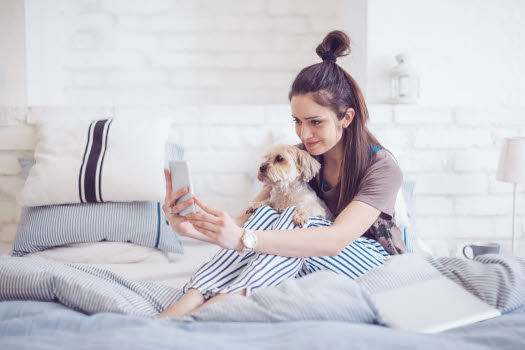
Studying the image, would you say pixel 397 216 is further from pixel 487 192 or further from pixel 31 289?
pixel 31 289

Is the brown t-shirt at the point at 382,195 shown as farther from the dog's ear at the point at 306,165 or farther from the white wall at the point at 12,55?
the white wall at the point at 12,55

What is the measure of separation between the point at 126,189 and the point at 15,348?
96 cm

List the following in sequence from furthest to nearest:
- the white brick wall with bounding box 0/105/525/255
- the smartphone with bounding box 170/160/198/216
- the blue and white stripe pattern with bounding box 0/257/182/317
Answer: the white brick wall with bounding box 0/105/525/255
the smartphone with bounding box 170/160/198/216
the blue and white stripe pattern with bounding box 0/257/182/317

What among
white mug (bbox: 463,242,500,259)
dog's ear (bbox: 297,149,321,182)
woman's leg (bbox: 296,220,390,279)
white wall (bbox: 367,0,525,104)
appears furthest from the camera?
white wall (bbox: 367,0,525,104)

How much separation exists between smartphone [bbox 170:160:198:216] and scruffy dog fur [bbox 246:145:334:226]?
15.2 inches

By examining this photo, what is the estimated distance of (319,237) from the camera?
3.78 ft

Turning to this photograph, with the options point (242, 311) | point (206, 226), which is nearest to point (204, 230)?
point (206, 226)

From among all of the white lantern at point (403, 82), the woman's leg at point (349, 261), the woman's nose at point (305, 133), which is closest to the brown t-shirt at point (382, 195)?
the woman's leg at point (349, 261)

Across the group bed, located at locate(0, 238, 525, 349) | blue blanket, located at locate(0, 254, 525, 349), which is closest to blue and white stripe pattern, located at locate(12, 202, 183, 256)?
blue blanket, located at locate(0, 254, 525, 349)

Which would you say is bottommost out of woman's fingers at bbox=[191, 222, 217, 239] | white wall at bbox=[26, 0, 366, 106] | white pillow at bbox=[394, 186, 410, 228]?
white pillow at bbox=[394, 186, 410, 228]

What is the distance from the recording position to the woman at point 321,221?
43.2 inches

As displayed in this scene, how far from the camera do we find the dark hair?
1.32m

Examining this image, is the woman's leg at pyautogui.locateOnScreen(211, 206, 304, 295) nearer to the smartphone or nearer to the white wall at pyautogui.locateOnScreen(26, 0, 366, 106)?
the smartphone

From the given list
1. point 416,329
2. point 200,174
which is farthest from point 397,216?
point 200,174
